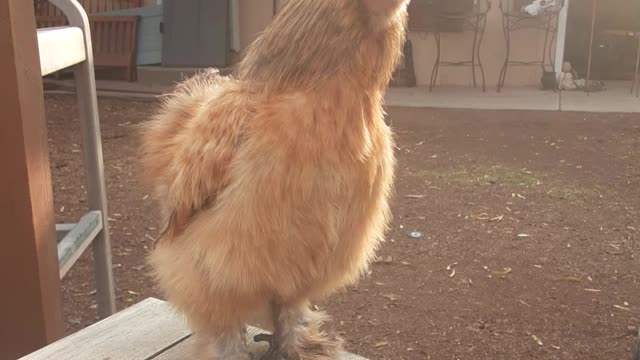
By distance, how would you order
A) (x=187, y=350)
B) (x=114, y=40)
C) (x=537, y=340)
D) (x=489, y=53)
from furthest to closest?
(x=114, y=40)
(x=489, y=53)
(x=537, y=340)
(x=187, y=350)

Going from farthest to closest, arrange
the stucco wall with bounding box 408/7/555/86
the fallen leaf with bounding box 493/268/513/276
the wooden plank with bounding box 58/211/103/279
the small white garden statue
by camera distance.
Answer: the stucco wall with bounding box 408/7/555/86 → the small white garden statue → the fallen leaf with bounding box 493/268/513/276 → the wooden plank with bounding box 58/211/103/279

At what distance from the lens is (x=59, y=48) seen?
245cm

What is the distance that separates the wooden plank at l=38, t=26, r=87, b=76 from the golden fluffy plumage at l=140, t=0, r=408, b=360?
3.02 ft

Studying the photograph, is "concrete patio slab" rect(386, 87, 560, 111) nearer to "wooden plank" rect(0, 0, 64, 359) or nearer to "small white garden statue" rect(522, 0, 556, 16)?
"small white garden statue" rect(522, 0, 556, 16)

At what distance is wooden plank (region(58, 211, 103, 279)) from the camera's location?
2.47 m

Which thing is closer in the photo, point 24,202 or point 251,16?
point 24,202

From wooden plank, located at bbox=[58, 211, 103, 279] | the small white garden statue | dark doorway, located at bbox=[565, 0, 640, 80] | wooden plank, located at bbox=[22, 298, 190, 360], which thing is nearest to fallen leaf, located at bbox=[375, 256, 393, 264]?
wooden plank, located at bbox=[58, 211, 103, 279]

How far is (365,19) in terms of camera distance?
4.54ft

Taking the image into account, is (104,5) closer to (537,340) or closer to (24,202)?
(537,340)

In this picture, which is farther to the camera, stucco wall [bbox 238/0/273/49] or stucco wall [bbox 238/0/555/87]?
stucco wall [bbox 238/0/273/49]

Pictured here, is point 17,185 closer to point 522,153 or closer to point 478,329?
point 478,329

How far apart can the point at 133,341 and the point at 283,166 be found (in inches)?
39.8

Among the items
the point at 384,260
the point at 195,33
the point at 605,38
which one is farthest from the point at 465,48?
the point at 384,260

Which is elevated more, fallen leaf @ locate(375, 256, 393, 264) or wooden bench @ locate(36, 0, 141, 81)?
wooden bench @ locate(36, 0, 141, 81)
